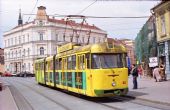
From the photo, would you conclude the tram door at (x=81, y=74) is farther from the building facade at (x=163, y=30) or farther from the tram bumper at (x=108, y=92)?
the building facade at (x=163, y=30)

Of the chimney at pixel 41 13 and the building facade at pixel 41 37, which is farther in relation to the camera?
the building facade at pixel 41 37

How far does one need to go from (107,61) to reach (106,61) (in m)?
0.05

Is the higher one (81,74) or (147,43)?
(147,43)

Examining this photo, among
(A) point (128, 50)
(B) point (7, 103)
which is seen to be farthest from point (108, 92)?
(A) point (128, 50)

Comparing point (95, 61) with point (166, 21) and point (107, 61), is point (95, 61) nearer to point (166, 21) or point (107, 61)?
point (107, 61)

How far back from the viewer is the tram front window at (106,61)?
20734 mm

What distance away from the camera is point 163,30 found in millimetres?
40469

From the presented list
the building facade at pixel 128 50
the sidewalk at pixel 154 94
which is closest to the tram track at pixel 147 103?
the sidewalk at pixel 154 94

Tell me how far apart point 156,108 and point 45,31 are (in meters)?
89.7

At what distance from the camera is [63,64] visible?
90.5 ft

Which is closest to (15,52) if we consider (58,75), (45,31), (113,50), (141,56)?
(45,31)

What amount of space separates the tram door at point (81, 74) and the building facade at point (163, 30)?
54.9ft

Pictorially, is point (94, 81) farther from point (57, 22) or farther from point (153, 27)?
point (57, 22)

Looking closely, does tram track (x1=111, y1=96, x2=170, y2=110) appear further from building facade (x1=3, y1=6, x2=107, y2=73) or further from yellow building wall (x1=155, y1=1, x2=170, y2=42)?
building facade (x1=3, y1=6, x2=107, y2=73)
